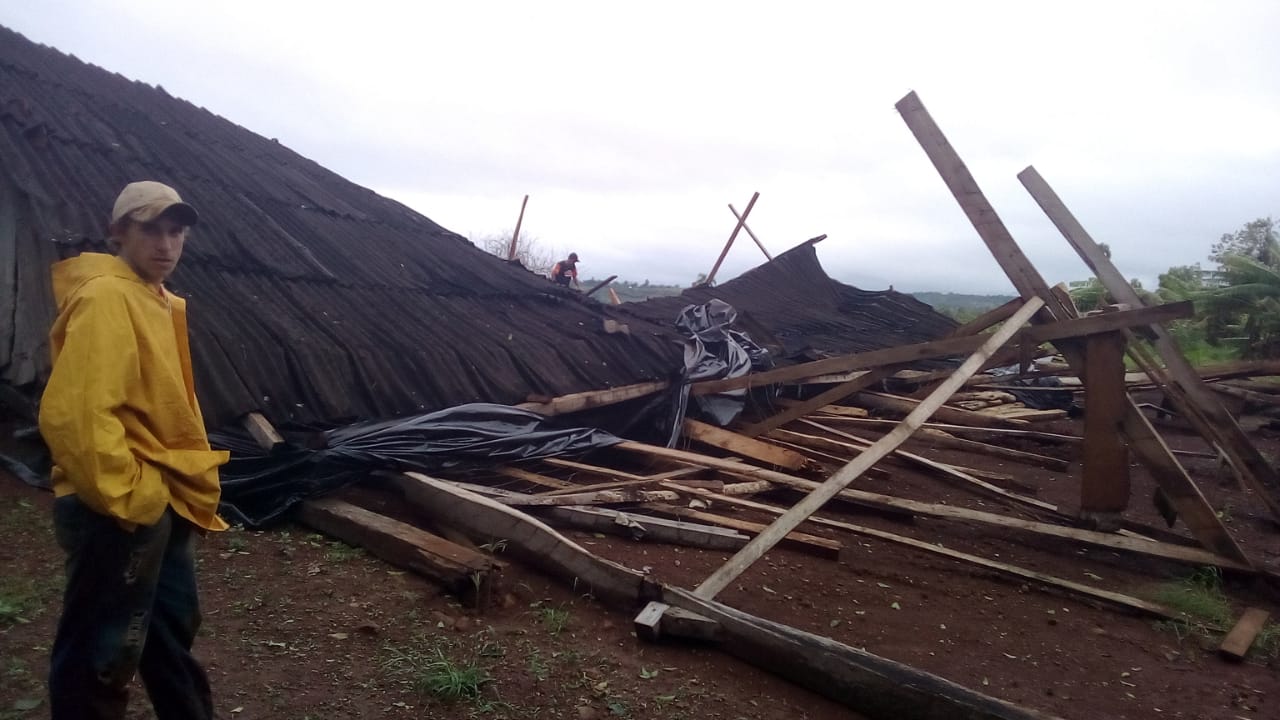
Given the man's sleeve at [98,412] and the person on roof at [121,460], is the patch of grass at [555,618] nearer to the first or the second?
the person on roof at [121,460]

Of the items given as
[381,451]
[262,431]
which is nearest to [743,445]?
[381,451]

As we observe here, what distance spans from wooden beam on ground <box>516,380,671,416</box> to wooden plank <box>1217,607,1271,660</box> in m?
4.88

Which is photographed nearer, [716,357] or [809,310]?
[716,357]

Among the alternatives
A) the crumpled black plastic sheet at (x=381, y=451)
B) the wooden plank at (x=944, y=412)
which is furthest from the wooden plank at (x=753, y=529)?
the wooden plank at (x=944, y=412)

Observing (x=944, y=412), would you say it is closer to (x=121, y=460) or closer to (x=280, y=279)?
(x=280, y=279)

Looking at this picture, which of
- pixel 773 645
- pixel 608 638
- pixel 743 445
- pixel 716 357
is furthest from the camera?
pixel 716 357

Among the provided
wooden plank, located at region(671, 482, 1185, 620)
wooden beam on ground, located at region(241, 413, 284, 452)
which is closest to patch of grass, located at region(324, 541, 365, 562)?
wooden beam on ground, located at region(241, 413, 284, 452)

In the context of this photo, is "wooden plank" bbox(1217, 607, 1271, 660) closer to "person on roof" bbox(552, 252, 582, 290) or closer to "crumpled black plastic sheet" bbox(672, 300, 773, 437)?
"crumpled black plastic sheet" bbox(672, 300, 773, 437)

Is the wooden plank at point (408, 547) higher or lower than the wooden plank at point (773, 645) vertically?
lower

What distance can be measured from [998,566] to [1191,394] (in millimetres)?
1995

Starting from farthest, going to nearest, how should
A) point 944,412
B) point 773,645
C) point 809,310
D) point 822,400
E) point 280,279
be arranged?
point 809,310 < point 944,412 < point 822,400 < point 280,279 < point 773,645

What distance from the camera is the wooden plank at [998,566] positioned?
4.73 m

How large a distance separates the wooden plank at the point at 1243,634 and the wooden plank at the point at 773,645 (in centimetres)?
199

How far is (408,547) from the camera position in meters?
4.29
